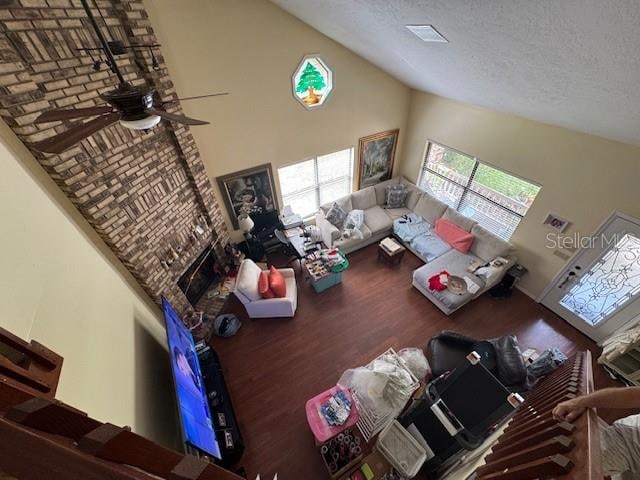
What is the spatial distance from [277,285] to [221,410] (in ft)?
5.45

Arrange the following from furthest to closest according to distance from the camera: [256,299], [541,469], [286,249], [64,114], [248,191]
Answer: [286,249] → [248,191] → [256,299] → [64,114] → [541,469]

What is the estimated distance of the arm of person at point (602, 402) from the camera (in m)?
1.15

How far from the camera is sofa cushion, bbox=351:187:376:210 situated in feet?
18.9

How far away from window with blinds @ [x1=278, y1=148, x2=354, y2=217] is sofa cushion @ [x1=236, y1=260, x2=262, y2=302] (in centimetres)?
187

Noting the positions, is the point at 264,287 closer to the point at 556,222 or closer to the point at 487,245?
the point at 487,245

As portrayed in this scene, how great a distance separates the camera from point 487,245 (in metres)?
4.60

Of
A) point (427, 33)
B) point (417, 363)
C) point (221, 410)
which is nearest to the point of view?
point (427, 33)

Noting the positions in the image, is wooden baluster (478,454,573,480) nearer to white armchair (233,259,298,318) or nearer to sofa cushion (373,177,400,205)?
white armchair (233,259,298,318)

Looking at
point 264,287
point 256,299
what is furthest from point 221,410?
point 264,287

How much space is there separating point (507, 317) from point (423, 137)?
3.71 m

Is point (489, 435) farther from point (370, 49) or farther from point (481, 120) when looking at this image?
point (370, 49)

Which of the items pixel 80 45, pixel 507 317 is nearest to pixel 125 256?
pixel 80 45

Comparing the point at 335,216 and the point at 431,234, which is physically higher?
the point at 335,216

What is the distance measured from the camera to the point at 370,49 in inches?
156
